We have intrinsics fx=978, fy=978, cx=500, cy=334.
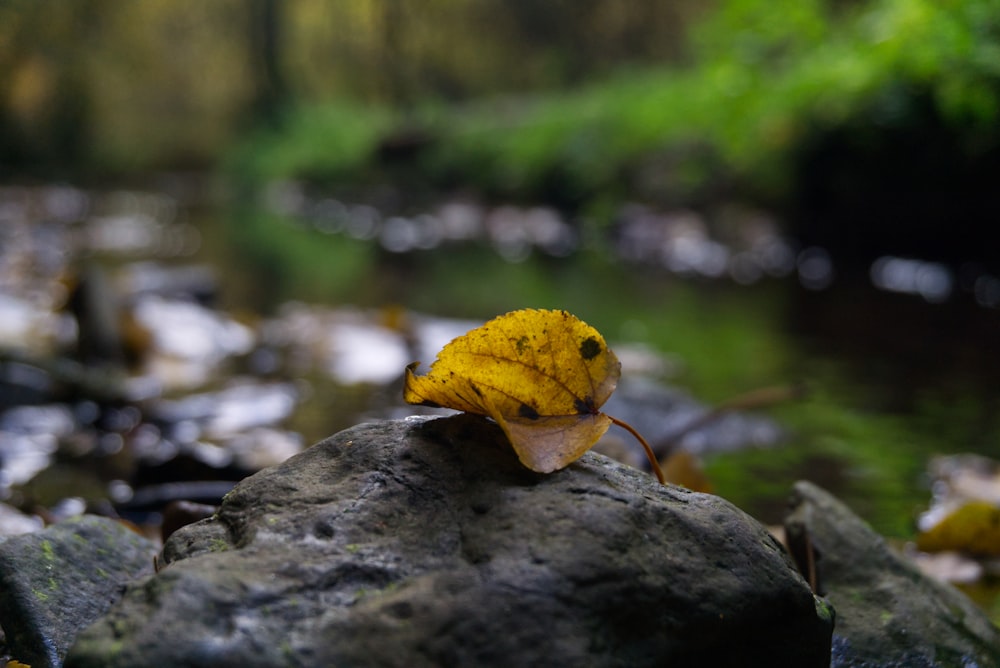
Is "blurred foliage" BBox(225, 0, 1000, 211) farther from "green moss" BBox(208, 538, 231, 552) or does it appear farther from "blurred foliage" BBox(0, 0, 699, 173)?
"green moss" BBox(208, 538, 231, 552)

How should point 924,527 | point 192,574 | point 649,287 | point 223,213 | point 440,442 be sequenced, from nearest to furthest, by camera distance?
point 192,574, point 440,442, point 924,527, point 649,287, point 223,213

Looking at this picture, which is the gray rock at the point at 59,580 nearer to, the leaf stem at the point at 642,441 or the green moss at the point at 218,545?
the green moss at the point at 218,545

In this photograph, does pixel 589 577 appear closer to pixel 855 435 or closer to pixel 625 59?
pixel 855 435

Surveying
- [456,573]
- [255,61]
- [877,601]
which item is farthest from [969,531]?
[255,61]

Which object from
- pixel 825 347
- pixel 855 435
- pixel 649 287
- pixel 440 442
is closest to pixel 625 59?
pixel 649 287

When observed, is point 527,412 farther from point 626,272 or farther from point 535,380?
point 626,272

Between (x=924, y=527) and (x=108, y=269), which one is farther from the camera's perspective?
(x=108, y=269)
